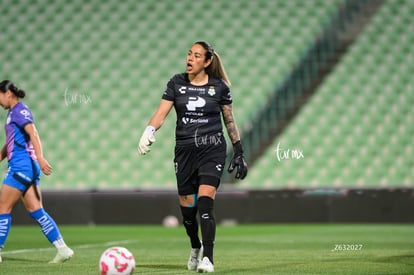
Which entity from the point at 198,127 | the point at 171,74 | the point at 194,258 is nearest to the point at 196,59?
the point at 198,127

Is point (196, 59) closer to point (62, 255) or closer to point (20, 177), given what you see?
point (20, 177)

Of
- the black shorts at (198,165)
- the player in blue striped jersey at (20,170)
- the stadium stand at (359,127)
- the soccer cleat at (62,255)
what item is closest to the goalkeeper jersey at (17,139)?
the player in blue striped jersey at (20,170)

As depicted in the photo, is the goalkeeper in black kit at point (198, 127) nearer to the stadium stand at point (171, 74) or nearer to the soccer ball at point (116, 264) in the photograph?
the soccer ball at point (116, 264)

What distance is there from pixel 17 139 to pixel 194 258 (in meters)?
2.03

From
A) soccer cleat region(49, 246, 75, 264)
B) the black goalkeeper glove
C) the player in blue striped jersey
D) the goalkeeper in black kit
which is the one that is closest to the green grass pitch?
soccer cleat region(49, 246, 75, 264)

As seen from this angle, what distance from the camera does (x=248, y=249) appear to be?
9.77 metres

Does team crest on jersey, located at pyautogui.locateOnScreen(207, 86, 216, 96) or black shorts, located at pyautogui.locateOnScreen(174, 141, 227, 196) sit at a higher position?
team crest on jersey, located at pyautogui.locateOnScreen(207, 86, 216, 96)

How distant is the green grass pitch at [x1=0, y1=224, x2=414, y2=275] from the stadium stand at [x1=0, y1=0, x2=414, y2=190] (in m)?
1.87

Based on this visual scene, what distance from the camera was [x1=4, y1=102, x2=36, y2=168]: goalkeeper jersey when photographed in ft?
25.2

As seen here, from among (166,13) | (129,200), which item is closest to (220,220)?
(129,200)

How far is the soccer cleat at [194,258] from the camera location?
713 cm

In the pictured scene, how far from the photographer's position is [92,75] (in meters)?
18.5

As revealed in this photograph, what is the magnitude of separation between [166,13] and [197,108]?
1253 cm

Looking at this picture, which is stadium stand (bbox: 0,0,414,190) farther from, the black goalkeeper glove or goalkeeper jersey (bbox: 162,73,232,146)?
goalkeeper jersey (bbox: 162,73,232,146)
